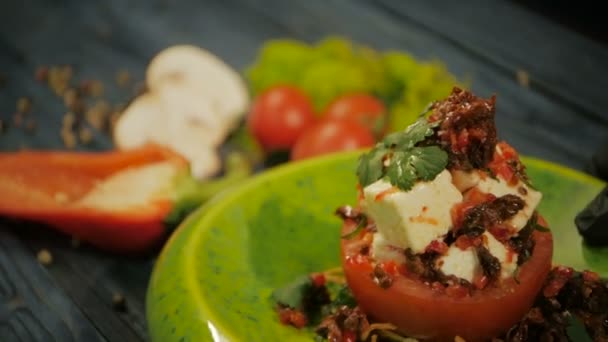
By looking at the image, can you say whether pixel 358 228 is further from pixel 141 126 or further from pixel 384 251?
pixel 141 126

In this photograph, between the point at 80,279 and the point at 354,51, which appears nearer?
the point at 80,279

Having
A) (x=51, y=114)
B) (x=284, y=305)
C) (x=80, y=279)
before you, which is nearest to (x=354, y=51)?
(x=51, y=114)

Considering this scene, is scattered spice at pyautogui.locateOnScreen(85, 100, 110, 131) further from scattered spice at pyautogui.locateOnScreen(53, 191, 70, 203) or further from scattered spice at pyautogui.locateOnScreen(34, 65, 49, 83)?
scattered spice at pyautogui.locateOnScreen(53, 191, 70, 203)

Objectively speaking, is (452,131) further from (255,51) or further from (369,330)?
(255,51)

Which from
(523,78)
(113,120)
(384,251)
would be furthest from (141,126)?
(384,251)

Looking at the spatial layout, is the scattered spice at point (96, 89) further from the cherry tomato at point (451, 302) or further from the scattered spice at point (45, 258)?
the cherry tomato at point (451, 302)
